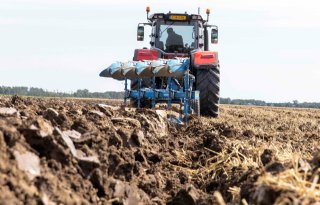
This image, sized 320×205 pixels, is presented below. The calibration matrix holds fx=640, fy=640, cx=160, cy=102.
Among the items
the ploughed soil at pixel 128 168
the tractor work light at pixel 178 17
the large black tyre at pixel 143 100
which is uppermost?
the tractor work light at pixel 178 17

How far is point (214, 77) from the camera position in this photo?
14234mm

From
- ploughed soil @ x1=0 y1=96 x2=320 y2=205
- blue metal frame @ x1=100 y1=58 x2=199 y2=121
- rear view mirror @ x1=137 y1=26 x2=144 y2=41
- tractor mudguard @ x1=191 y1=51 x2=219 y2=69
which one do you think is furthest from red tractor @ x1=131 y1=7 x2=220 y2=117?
ploughed soil @ x1=0 y1=96 x2=320 y2=205

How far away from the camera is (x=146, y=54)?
15055mm

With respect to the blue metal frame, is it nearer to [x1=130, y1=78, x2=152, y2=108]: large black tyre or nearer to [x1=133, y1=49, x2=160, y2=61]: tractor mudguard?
[x1=130, y1=78, x2=152, y2=108]: large black tyre

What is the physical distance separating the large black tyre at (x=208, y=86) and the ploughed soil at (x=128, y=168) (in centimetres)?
566

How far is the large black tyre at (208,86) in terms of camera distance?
1419 centimetres

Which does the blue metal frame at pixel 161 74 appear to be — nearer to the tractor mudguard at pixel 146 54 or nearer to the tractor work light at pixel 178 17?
the tractor mudguard at pixel 146 54

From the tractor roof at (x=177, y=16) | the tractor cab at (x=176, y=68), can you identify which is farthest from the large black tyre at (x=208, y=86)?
the tractor roof at (x=177, y=16)

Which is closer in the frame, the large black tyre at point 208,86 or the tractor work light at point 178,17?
the large black tyre at point 208,86

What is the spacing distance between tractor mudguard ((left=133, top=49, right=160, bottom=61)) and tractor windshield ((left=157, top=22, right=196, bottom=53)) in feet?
1.73

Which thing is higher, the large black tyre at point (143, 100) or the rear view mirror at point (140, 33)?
the rear view mirror at point (140, 33)

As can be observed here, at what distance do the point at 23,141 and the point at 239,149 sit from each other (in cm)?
377

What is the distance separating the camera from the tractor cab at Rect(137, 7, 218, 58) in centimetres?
1546

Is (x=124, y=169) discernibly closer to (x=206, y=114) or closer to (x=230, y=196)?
(x=230, y=196)
